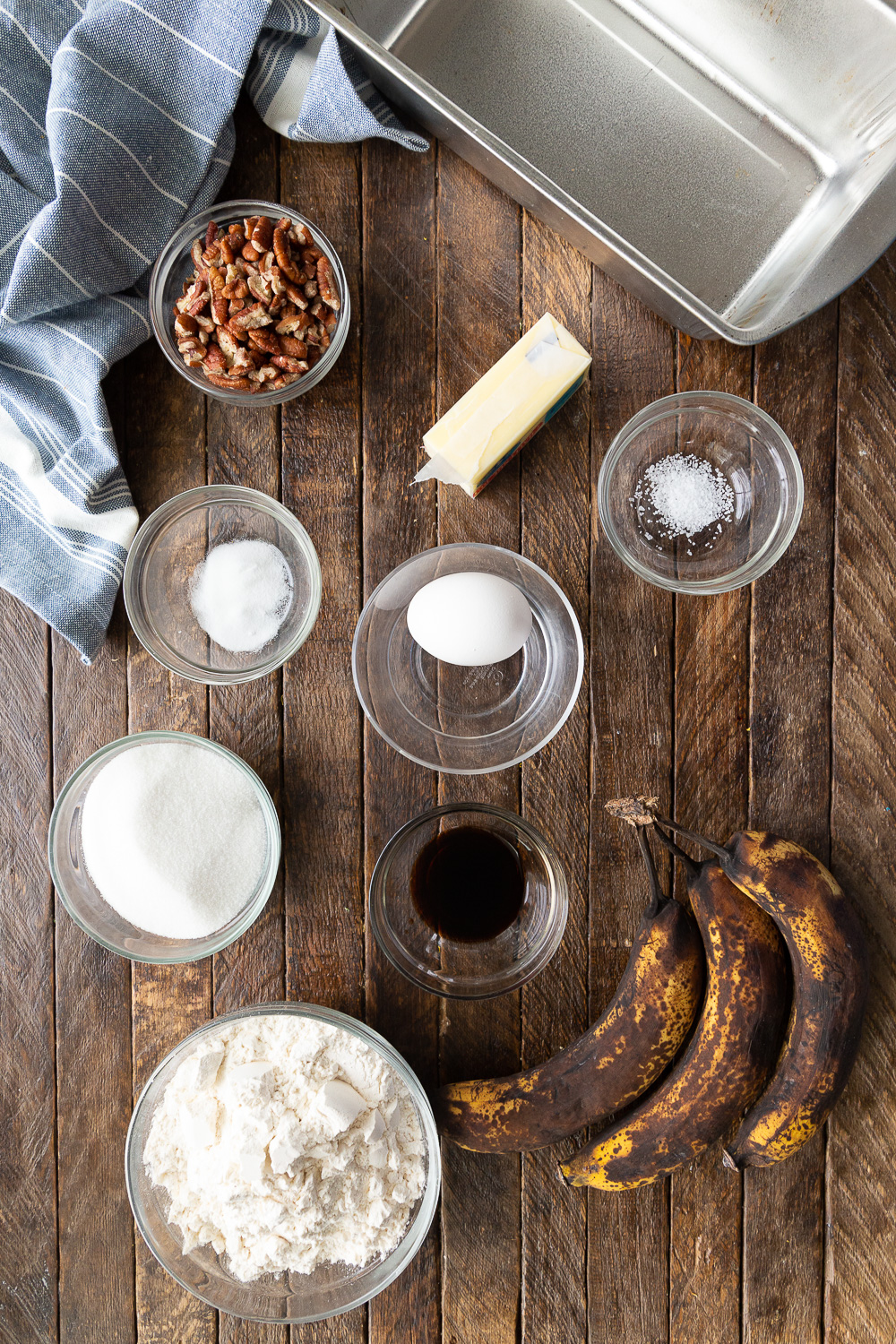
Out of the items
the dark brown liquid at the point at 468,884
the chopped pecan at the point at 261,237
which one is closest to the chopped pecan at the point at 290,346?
the chopped pecan at the point at 261,237

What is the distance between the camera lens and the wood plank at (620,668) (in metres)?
1.02

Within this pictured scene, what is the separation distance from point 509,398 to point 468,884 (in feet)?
1.84

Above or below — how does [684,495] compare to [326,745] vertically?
above

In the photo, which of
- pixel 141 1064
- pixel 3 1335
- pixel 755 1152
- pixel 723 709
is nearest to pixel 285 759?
pixel 141 1064

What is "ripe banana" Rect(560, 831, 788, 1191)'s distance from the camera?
892mm

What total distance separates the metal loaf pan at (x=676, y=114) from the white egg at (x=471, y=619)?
38cm

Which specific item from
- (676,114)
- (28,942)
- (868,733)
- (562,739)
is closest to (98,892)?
(28,942)

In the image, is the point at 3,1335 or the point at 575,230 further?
the point at 3,1335

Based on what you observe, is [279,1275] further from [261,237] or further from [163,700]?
[261,237]

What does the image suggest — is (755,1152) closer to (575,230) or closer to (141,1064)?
(141,1064)

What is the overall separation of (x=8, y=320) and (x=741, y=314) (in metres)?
0.84

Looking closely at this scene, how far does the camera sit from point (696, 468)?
1.01 meters

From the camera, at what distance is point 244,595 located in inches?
38.4

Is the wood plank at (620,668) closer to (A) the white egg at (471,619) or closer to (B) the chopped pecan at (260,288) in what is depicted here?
(A) the white egg at (471,619)
